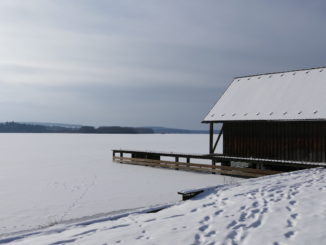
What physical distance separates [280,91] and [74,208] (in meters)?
15.8

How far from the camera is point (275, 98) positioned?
2319 cm

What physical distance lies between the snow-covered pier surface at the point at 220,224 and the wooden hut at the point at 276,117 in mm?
10660

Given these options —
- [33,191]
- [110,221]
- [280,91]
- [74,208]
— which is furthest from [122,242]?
[280,91]

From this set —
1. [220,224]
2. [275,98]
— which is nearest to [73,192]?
[220,224]

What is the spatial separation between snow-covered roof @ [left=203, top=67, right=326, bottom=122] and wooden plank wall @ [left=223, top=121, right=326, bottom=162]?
60 centimetres

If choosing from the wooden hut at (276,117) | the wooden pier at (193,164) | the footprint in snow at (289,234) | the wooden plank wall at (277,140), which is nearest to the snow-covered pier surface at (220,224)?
the footprint in snow at (289,234)

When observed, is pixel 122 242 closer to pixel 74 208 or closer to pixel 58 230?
pixel 58 230

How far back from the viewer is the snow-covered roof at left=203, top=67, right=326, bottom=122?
20781 millimetres

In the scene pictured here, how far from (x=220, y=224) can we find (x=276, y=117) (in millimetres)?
14951

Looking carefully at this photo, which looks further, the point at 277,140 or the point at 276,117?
the point at 277,140

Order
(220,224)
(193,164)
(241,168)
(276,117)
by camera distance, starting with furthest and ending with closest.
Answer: (193,164), (241,168), (276,117), (220,224)

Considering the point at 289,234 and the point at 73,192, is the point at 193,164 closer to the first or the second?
the point at 73,192

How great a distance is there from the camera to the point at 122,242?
6664 mm

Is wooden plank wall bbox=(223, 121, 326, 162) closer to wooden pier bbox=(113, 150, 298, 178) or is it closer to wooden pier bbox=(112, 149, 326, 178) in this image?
wooden pier bbox=(112, 149, 326, 178)
